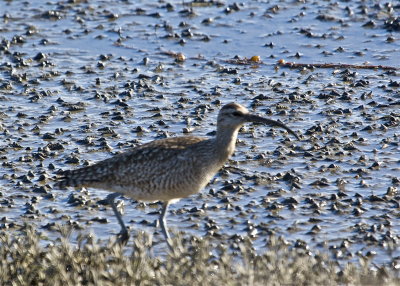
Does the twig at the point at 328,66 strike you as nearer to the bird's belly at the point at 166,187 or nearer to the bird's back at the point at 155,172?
the bird's back at the point at 155,172

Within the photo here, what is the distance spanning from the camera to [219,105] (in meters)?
13.8

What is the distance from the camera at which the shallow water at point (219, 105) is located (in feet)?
35.1

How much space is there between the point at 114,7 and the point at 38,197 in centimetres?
783

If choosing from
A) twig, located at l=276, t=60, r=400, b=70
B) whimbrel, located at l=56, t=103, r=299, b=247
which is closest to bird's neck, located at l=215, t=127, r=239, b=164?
whimbrel, located at l=56, t=103, r=299, b=247

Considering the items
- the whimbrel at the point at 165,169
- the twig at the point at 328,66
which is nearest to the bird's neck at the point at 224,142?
the whimbrel at the point at 165,169

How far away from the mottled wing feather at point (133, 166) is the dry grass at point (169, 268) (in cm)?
82

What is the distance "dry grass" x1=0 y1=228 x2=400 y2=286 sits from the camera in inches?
312

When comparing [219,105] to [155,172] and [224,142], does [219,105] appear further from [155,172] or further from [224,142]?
[155,172]

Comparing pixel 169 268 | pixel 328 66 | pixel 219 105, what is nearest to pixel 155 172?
pixel 169 268

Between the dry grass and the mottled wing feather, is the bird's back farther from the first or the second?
the dry grass

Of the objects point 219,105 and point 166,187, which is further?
point 219,105

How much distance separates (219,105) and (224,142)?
148 inches

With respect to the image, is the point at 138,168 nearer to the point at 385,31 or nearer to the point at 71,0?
the point at 385,31

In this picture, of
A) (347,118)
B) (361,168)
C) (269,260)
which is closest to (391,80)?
(347,118)
